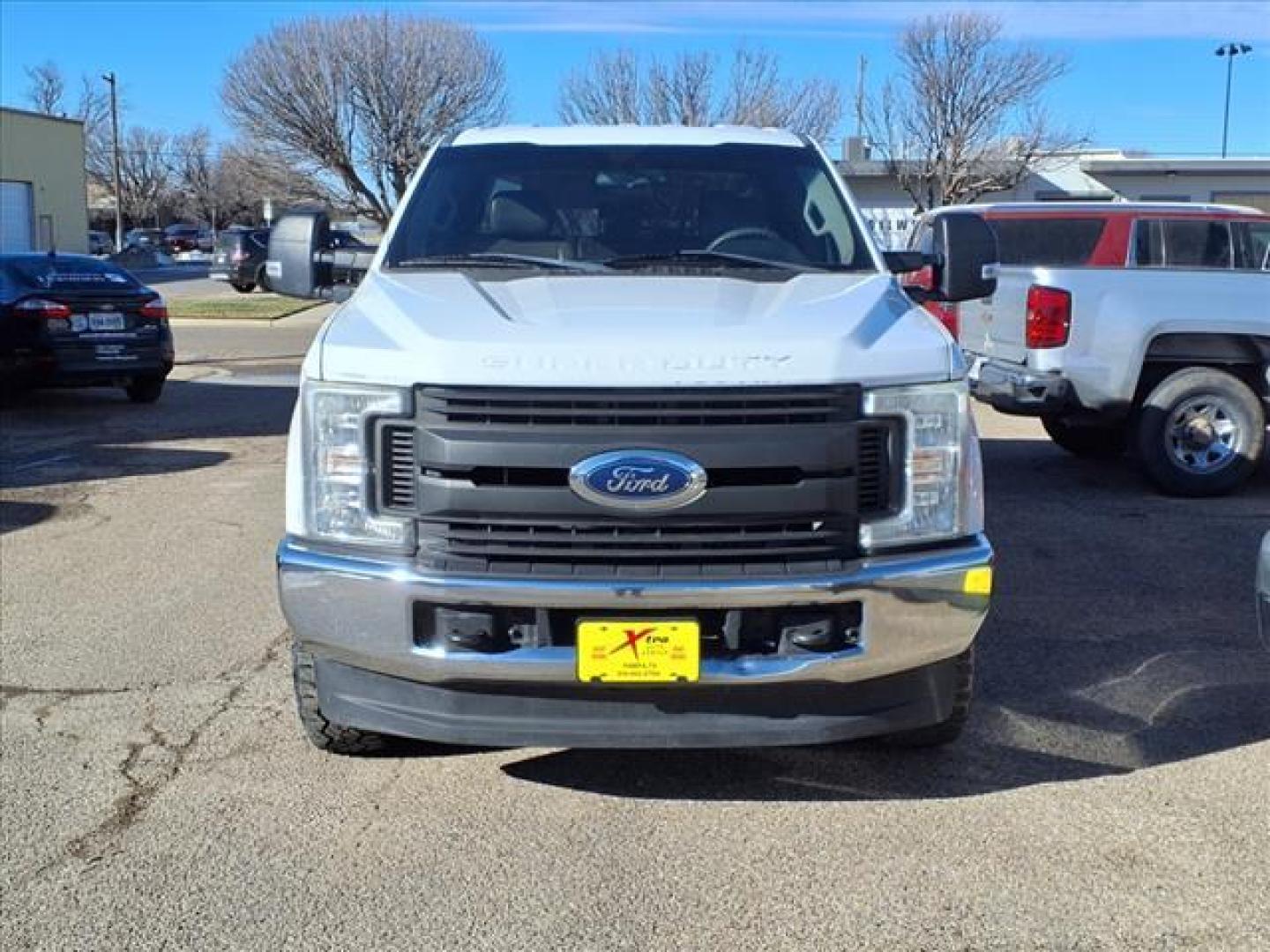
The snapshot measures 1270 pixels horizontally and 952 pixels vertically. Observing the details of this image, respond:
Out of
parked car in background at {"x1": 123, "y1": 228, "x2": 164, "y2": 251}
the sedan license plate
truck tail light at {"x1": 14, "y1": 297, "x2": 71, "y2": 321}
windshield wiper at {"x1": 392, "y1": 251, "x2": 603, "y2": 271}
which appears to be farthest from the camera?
parked car in background at {"x1": 123, "y1": 228, "x2": 164, "y2": 251}

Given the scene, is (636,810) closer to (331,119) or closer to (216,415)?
(216,415)

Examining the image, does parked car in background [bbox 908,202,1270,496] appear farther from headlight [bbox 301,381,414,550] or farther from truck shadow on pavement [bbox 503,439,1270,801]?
headlight [bbox 301,381,414,550]

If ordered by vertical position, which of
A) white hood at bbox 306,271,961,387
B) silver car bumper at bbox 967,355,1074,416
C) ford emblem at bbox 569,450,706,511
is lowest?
silver car bumper at bbox 967,355,1074,416

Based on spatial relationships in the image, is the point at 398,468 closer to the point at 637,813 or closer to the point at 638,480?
the point at 638,480

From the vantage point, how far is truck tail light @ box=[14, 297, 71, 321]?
12266mm

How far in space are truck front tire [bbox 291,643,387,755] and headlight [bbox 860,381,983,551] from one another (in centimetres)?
172

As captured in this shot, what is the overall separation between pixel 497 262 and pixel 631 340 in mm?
1361

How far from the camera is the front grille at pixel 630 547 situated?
3441 mm

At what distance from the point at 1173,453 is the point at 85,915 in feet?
24.3

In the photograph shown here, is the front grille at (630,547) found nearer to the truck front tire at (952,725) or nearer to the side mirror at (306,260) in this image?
the truck front tire at (952,725)

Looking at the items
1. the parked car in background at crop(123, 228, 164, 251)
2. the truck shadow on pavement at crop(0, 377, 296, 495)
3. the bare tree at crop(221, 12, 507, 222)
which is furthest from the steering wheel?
the parked car in background at crop(123, 228, 164, 251)

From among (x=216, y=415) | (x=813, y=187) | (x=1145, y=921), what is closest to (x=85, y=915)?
(x=1145, y=921)

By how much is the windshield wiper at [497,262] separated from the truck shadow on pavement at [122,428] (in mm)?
4485

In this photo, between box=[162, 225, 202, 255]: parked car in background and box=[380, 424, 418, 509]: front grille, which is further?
box=[162, 225, 202, 255]: parked car in background
